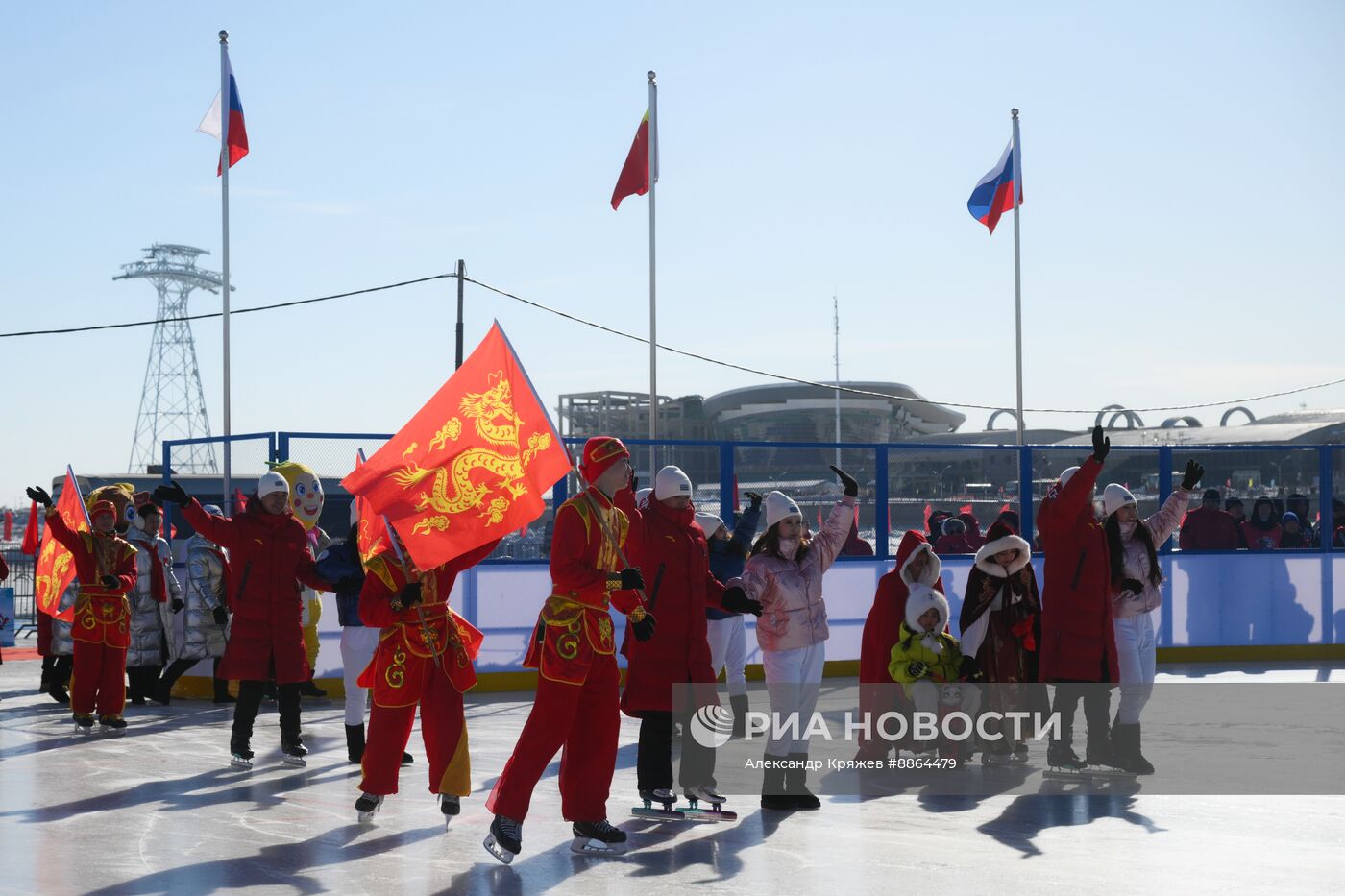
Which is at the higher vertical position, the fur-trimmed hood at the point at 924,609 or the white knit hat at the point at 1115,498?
the white knit hat at the point at 1115,498

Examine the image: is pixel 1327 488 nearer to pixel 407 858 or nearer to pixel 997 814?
pixel 997 814

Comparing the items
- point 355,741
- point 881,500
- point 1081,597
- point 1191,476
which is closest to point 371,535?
point 355,741

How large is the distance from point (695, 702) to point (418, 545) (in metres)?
1.60

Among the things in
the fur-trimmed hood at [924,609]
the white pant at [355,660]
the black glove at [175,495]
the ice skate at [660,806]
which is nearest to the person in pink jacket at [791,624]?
the ice skate at [660,806]

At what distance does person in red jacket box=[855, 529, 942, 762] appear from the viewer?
29.6 feet

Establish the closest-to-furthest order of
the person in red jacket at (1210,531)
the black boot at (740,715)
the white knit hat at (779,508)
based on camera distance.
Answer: the white knit hat at (779,508) < the black boot at (740,715) < the person in red jacket at (1210,531)

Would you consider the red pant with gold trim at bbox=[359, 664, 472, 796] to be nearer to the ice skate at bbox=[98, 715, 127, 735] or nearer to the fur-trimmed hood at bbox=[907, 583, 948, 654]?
the fur-trimmed hood at bbox=[907, 583, 948, 654]

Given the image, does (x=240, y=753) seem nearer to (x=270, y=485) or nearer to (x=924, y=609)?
(x=270, y=485)

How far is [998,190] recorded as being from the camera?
19.0m

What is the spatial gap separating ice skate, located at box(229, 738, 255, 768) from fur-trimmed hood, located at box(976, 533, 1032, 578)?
4.50 metres

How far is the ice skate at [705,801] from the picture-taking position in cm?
708

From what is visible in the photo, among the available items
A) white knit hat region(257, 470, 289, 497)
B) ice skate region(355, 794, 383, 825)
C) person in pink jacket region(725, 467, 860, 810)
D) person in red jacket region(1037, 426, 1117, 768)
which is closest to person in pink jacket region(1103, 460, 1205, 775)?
person in red jacket region(1037, 426, 1117, 768)

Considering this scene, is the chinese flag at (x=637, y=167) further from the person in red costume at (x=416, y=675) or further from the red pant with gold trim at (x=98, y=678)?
the person in red costume at (x=416, y=675)

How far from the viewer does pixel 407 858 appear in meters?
6.17
